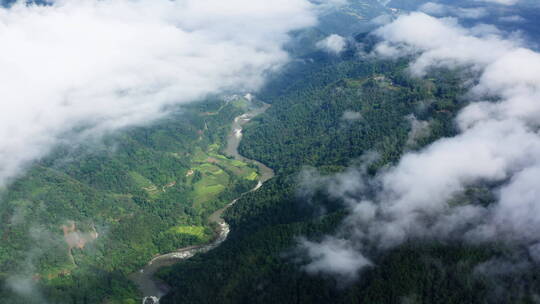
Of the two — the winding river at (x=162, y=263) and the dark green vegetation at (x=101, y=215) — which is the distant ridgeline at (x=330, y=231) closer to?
the winding river at (x=162, y=263)

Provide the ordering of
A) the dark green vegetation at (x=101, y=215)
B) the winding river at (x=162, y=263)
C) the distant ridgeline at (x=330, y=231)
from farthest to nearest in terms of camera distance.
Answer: the winding river at (x=162, y=263), the dark green vegetation at (x=101, y=215), the distant ridgeline at (x=330, y=231)

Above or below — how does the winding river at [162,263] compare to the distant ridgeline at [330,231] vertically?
below

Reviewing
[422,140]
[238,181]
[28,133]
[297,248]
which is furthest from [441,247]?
[28,133]

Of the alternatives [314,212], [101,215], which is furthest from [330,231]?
[101,215]

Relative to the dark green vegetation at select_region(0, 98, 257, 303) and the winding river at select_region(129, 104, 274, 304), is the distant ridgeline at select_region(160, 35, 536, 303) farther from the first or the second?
the dark green vegetation at select_region(0, 98, 257, 303)

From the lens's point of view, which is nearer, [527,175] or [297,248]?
[527,175]

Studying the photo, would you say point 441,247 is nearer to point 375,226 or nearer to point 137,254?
point 375,226

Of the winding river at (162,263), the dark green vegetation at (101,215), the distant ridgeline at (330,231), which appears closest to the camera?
the distant ridgeline at (330,231)
